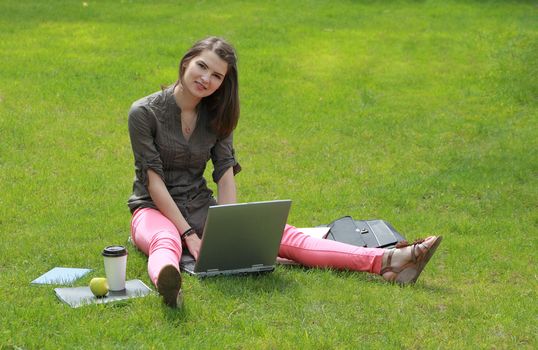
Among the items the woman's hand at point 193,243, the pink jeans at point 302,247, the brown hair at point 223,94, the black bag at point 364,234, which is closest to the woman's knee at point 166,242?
the pink jeans at point 302,247

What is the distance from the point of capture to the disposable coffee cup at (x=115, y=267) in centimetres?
504

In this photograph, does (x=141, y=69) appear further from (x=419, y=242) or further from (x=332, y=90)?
(x=419, y=242)

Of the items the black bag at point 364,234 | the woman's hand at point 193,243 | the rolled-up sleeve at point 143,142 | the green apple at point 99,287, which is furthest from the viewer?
the black bag at point 364,234

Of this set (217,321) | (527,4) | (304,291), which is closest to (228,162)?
(304,291)

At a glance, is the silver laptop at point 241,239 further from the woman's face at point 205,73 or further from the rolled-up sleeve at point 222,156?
the woman's face at point 205,73

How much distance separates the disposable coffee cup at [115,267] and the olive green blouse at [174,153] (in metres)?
0.89

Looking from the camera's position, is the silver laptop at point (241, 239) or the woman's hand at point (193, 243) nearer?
the silver laptop at point (241, 239)

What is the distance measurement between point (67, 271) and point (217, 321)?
127 centimetres

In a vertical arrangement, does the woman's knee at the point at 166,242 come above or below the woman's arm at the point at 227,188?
below

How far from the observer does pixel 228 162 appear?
6203 millimetres

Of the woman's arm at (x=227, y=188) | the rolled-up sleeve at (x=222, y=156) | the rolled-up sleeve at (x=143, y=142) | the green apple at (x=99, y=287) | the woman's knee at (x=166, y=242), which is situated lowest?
the green apple at (x=99, y=287)

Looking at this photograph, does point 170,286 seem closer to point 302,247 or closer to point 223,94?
point 302,247

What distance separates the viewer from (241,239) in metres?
5.52

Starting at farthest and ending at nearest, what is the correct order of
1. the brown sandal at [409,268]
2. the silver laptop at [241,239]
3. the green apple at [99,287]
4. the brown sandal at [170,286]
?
the brown sandal at [409,268], the silver laptop at [241,239], the green apple at [99,287], the brown sandal at [170,286]
